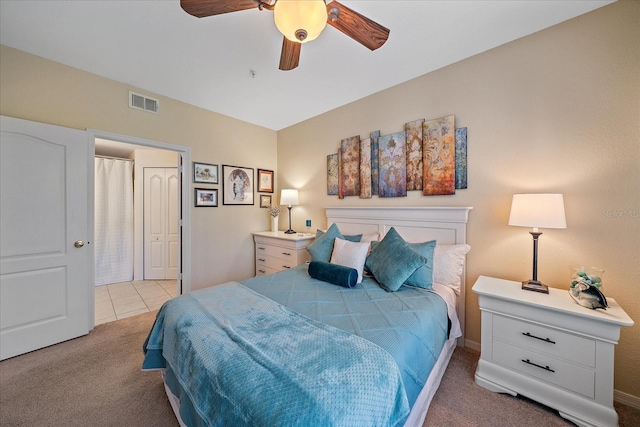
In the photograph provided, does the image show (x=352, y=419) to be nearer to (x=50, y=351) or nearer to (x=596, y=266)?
(x=596, y=266)

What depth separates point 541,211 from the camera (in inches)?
63.4

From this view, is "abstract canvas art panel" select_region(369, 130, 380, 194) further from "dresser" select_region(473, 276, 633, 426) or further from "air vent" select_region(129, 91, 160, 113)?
"air vent" select_region(129, 91, 160, 113)

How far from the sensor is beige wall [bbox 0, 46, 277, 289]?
2162mm

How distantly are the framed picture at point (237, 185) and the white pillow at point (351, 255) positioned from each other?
202cm

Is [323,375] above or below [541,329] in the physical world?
above

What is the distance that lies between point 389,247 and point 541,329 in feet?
3.66

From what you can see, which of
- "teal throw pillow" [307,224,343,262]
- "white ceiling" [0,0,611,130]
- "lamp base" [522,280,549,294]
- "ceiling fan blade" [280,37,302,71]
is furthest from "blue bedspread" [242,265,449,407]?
"white ceiling" [0,0,611,130]

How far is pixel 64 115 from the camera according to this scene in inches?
92.1

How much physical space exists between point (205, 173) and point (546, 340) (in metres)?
3.84

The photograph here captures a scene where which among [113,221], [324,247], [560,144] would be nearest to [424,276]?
[324,247]

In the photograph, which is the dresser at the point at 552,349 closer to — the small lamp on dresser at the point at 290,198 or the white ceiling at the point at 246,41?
the white ceiling at the point at 246,41

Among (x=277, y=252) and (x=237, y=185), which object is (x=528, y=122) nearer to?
(x=277, y=252)

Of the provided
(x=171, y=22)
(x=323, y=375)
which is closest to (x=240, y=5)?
(x=171, y=22)

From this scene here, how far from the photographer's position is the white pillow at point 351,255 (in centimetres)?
223
